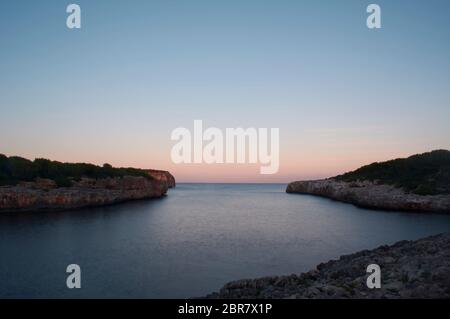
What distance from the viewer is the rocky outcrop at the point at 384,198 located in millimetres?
47031

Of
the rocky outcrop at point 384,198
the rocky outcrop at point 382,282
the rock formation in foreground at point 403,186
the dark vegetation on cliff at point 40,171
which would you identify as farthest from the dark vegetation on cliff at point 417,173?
the dark vegetation on cliff at point 40,171

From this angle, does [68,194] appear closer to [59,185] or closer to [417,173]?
[59,185]

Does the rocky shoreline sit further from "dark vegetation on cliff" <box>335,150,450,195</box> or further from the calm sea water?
"dark vegetation on cliff" <box>335,150,450,195</box>

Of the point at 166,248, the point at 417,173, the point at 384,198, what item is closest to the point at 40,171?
the point at 166,248

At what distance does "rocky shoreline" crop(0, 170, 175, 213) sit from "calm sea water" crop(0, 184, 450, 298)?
6.82m

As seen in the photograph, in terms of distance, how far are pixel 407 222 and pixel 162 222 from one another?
30.9 m

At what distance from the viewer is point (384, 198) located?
179 feet

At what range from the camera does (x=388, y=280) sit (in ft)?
36.1

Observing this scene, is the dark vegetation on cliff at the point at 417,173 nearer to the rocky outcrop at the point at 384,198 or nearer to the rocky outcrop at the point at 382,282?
the rocky outcrop at the point at 384,198

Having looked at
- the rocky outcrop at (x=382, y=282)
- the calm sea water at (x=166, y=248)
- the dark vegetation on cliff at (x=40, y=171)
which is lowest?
the calm sea water at (x=166, y=248)

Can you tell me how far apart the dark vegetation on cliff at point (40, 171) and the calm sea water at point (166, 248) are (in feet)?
55.1

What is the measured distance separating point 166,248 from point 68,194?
37.3 meters
